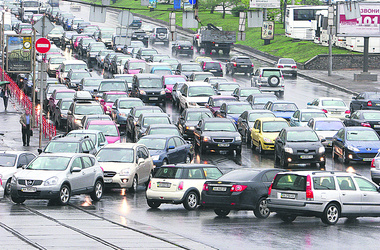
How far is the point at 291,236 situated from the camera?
1812 centimetres

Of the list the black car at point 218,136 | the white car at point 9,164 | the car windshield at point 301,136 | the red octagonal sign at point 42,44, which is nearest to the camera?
the white car at point 9,164

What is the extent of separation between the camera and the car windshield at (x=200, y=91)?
151 ft

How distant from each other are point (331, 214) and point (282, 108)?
22.0 meters

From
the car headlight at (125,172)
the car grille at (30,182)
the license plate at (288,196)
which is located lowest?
the car headlight at (125,172)

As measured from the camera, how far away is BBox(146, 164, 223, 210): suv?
2283cm

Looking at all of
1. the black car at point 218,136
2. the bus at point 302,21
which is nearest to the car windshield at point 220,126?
the black car at point 218,136

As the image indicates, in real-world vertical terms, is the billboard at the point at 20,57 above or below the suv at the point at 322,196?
above

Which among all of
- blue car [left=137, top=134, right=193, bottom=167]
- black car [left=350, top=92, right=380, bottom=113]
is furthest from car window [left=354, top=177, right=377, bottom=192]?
black car [left=350, top=92, right=380, bottom=113]

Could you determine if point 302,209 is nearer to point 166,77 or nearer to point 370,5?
point 166,77

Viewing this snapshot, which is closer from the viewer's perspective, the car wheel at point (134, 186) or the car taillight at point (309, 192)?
the car taillight at point (309, 192)

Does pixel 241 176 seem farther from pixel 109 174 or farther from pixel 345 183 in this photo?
pixel 109 174

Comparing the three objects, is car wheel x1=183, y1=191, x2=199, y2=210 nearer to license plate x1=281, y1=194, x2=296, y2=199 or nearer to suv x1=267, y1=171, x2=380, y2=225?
suv x1=267, y1=171, x2=380, y2=225

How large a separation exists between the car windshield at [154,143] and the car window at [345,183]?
10.7m

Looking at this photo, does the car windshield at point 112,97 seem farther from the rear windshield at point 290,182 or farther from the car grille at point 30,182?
the rear windshield at point 290,182
